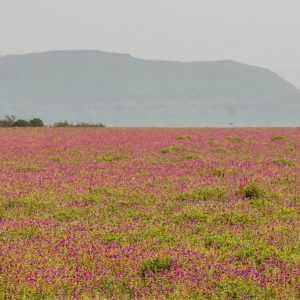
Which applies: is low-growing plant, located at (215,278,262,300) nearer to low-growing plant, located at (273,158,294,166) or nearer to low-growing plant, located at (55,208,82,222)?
low-growing plant, located at (55,208,82,222)

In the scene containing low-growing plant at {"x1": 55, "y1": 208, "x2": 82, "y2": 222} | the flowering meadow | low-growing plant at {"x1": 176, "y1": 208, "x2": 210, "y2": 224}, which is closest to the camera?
the flowering meadow

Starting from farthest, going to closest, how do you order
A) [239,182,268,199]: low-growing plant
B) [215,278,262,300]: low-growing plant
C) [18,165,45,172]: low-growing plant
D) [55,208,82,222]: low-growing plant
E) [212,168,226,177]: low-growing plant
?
[18,165,45,172]: low-growing plant < [212,168,226,177]: low-growing plant < [239,182,268,199]: low-growing plant < [55,208,82,222]: low-growing plant < [215,278,262,300]: low-growing plant

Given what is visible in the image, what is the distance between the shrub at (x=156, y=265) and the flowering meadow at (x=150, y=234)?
0.02 meters

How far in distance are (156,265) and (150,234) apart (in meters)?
2.10

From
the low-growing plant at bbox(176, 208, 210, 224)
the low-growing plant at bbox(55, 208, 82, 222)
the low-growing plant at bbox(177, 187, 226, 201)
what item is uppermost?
the low-growing plant at bbox(177, 187, 226, 201)

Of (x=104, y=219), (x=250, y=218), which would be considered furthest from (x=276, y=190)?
(x=104, y=219)

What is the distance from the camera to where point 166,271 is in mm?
7953

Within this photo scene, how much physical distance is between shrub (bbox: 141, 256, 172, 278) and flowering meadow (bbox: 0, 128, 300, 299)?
0.7 inches

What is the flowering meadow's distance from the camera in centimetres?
743

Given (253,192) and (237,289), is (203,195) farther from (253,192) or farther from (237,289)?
(237,289)

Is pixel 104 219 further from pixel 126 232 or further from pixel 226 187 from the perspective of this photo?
pixel 226 187

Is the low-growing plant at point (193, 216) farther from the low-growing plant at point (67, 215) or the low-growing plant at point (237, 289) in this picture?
the low-growing plant at point (237, 289)

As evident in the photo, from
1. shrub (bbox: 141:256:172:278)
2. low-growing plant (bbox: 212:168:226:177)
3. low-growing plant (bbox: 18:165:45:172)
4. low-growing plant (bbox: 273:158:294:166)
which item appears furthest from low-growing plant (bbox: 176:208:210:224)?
low-growing plant (bbox: 273:158:294:166)

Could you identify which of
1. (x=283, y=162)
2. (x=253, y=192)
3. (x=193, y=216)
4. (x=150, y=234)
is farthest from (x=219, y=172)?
(x=150, y=234)
